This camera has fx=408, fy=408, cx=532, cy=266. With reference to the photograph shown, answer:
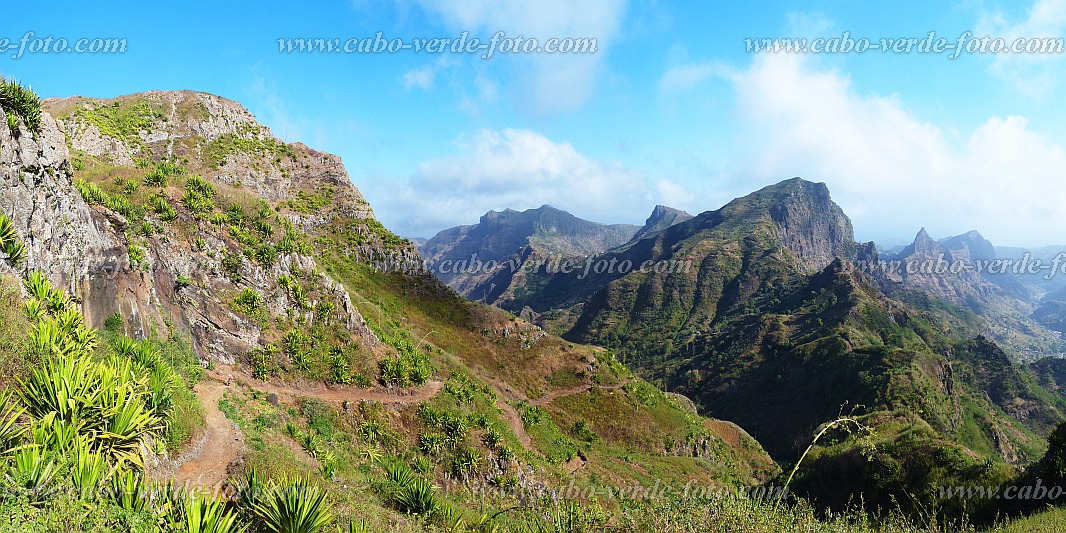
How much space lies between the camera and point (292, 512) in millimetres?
8445

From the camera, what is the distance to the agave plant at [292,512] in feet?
27.5

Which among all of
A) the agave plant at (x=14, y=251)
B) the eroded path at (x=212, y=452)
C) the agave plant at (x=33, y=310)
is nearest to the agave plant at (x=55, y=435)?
the eroded path at (x=212, y=452)

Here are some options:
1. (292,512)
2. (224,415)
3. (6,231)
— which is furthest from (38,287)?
(292,512)

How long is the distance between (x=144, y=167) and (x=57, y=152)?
16198 millimetres

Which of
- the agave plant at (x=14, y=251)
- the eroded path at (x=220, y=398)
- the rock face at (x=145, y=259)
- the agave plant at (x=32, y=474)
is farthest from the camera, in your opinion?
the rock face at (x=145, y=259)

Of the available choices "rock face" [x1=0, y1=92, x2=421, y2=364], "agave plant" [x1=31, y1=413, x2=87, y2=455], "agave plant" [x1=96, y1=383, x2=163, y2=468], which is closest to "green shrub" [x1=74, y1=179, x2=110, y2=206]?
"rock face" [x1=0, y1=92, x2=421, y2=364]

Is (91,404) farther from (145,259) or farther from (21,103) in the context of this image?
(145,259)

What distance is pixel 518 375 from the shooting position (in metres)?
53.0

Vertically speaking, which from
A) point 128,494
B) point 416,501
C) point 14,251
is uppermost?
point 14,251

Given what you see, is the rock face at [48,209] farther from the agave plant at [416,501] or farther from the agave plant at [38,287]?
the agave plant at [416,501]

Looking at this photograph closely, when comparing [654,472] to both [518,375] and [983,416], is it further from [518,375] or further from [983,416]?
[983,416]

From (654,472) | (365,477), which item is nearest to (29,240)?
(365,477)

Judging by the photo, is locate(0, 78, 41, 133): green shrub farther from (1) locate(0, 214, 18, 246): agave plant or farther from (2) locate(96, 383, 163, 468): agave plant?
(2) locate(96, 383, 163, 468): agave plant

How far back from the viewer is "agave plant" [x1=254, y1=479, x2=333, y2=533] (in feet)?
27.5
